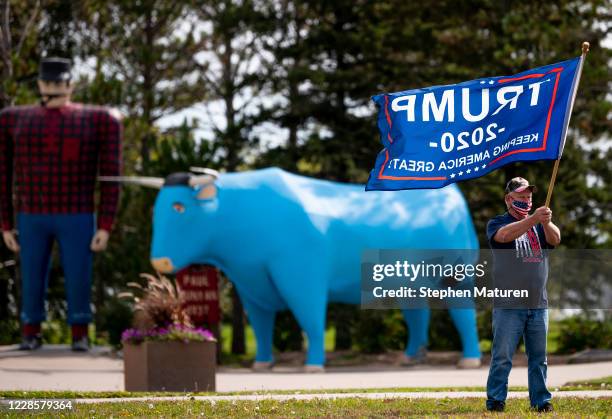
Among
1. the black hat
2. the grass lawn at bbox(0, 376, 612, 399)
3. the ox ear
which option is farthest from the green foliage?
the black hat

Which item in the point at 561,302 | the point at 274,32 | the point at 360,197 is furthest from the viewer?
the point at 274,32

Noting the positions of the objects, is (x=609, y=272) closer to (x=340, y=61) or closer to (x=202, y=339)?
(x=202, y=339)

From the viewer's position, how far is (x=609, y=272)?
9.48 metres

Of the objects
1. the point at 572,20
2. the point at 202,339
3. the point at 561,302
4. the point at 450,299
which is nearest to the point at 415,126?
the point at 450,299

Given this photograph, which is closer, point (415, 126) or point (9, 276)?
point (415, 126)

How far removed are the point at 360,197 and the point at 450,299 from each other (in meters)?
7.34

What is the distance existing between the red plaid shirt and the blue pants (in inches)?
5.8

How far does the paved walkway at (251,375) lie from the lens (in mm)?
12008

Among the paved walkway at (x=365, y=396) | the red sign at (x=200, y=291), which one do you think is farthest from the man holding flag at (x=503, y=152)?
the red sign at (x=200, y=291)

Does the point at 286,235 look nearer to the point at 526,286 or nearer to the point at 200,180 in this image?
the point at 200,180

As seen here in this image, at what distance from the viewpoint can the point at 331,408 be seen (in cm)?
837
